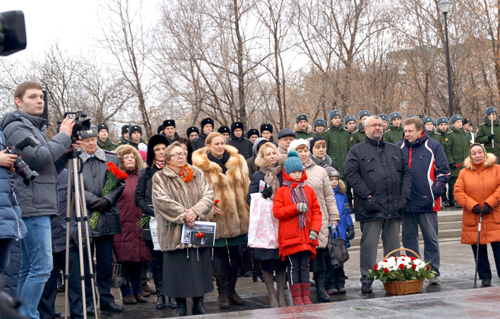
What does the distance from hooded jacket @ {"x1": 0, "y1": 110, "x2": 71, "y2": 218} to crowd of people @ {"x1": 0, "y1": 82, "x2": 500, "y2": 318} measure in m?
0.01

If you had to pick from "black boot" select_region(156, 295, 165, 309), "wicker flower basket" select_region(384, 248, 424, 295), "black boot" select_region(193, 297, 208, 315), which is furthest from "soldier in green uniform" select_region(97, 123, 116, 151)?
"wicker flower basket" select_region(384, 248, 424, 295)

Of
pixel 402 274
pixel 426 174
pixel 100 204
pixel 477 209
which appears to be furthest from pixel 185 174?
pixel 477 209

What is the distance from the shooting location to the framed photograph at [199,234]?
6.14 m

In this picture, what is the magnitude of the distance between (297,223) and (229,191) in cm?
121

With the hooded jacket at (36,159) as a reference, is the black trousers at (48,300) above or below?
below

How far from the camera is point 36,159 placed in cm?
476

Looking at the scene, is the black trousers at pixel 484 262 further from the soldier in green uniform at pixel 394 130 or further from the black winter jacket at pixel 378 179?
the soldier in green uniform at pixel 394 130

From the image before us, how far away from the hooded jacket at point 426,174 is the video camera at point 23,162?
5497 mm

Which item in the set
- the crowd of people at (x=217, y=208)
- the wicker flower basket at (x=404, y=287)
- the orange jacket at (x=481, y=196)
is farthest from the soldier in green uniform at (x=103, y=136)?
the orange jacket at (x=481, y=196)

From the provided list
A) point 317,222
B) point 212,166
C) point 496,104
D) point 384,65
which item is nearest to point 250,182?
point 212,166

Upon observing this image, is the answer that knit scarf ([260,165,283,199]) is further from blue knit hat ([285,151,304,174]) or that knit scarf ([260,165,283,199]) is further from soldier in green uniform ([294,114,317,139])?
soldier in green uniform ([294,114,317,139])

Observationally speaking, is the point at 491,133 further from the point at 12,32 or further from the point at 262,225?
the point at 12,32

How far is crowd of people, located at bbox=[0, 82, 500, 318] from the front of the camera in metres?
5.06

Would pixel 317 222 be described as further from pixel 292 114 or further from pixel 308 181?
pixel 292 114
